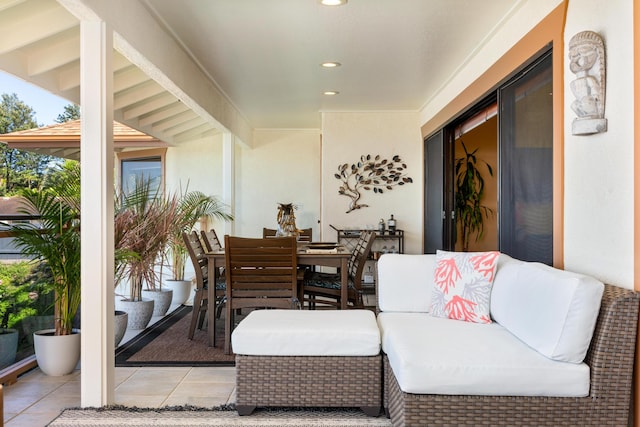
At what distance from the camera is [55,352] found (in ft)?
11.0

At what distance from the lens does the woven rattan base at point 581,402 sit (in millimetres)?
2051

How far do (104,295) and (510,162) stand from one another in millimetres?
2784

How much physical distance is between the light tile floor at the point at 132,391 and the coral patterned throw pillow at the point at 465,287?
4.19 ft

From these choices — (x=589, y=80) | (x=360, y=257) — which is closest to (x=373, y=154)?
(x=360, y=257)

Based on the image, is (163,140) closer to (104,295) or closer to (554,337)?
(104,295)

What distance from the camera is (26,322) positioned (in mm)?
3502

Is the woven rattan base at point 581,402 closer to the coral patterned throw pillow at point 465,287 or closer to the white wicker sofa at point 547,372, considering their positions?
the white wicker sofa at point 547,372

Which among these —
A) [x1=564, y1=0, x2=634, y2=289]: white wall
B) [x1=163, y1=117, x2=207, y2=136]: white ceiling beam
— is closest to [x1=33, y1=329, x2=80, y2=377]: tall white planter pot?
[x1=564, y1=0, x2=634, y2=289]: white wall

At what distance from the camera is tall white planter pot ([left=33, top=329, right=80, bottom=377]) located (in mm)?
3342

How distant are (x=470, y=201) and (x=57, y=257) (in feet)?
17.8

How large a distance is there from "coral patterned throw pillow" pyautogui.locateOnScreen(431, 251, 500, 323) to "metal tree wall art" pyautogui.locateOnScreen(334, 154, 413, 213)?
4.27 m

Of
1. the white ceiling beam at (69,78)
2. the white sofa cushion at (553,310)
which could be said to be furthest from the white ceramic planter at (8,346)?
the white sofa cushion at (553,310)

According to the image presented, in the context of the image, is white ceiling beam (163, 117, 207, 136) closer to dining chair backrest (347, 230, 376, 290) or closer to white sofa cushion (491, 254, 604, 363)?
dining chair backrest (347, 230, 376, 290)

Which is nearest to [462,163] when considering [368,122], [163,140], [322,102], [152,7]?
[368,122]
